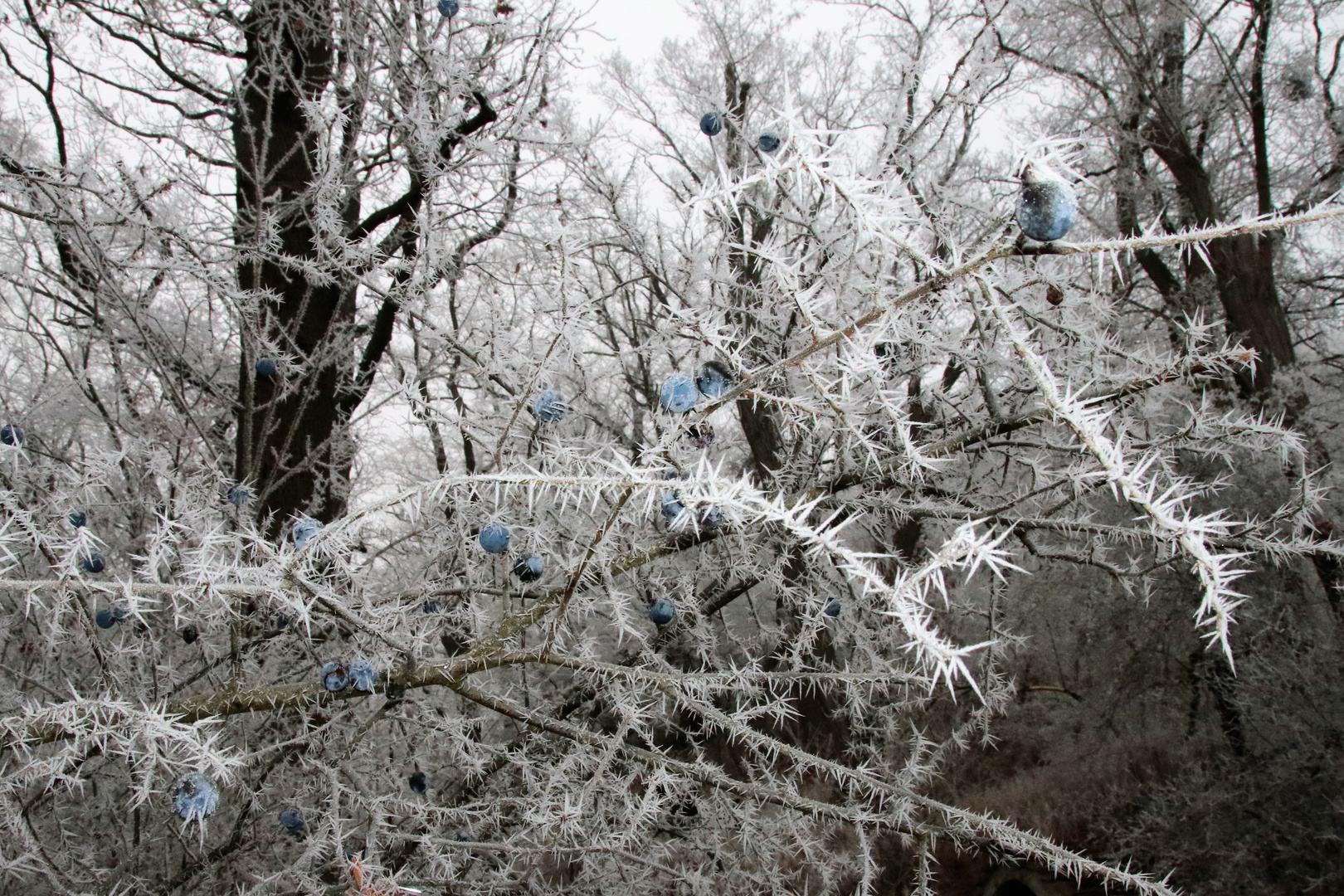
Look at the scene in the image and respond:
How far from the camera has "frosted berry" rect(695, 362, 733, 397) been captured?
59.8 inches

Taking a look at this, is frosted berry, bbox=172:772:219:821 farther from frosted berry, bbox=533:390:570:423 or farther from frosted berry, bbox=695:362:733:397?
frosted berry, bbox=695:362:733:397

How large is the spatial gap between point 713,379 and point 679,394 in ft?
0.33

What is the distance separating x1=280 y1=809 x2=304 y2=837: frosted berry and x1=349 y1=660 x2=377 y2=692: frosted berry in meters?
0.86

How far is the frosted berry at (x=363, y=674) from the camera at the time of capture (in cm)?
197

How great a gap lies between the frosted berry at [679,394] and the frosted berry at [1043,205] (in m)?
0.66

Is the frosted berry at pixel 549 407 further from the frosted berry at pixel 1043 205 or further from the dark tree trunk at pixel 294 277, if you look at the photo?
the dark tree trunk at pixel 294 277

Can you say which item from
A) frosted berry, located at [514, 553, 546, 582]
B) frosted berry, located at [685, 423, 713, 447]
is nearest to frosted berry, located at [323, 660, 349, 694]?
frosted berry, located at [514, 553, 546, 582]

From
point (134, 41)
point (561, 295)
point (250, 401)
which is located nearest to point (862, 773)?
point (561, 295)

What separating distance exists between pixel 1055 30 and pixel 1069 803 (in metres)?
8.54

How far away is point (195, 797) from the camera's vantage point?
173cm

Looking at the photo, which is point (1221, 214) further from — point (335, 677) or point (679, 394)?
point (335, 677)

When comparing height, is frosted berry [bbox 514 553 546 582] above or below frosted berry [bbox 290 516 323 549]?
below

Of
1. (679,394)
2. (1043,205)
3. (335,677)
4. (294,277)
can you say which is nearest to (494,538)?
(335,677)

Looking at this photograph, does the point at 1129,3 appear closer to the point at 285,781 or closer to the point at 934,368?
the point at 934,368
